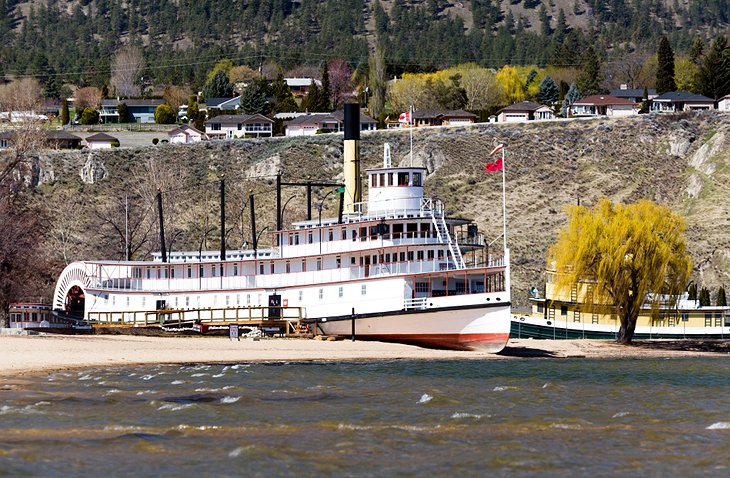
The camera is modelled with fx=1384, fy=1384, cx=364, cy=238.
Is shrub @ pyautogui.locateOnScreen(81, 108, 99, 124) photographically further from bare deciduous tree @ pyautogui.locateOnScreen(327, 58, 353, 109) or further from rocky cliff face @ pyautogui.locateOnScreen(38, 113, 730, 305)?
rocky cliff face @ pyautogui.locateOnScreen(38, 113, 730, 305)

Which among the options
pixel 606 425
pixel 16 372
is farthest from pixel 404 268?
pixel 606 425

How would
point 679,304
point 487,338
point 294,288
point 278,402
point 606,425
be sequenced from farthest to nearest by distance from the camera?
1. point 679,304
2. point 294,288
3. point 487,338
4. point 278,402
5. point 606,425

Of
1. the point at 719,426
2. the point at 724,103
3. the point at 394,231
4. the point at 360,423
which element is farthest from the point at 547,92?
the point at 360,423

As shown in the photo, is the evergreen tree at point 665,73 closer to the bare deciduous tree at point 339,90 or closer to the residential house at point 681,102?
the residential house at point 681,102

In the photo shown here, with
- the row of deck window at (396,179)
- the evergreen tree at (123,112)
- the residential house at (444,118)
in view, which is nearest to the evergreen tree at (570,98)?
the residential house at (444,118)

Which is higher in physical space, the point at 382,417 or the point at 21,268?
the point at 21,268

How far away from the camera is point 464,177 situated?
397 feet

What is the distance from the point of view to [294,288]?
230 ft

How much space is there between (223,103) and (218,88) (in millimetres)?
15950

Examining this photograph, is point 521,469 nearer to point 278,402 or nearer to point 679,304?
point 278,402

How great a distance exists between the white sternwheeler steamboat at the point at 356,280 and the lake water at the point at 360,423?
33.4 ft

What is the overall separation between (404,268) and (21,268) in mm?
26425

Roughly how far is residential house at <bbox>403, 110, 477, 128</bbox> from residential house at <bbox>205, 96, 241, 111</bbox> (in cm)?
3347

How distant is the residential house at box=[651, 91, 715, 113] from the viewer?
136m
